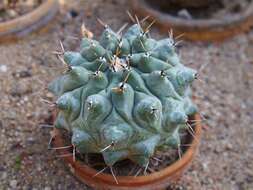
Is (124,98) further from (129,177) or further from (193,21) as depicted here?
(193,21)

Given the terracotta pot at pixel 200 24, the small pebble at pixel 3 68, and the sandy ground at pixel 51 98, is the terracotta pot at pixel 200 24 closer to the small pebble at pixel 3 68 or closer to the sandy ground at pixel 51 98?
the sandy ground at pixel 51 98

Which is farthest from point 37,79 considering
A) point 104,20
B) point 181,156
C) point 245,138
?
point 245,138

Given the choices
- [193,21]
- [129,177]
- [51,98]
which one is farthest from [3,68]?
[193,21]

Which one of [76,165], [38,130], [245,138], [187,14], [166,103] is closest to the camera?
[166,103]

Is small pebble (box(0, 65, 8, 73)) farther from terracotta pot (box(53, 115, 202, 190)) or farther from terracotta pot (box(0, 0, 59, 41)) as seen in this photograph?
terracotta pot (box(53, 115, 202, 190))

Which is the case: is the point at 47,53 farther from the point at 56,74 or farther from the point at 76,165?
the point at 76,165
